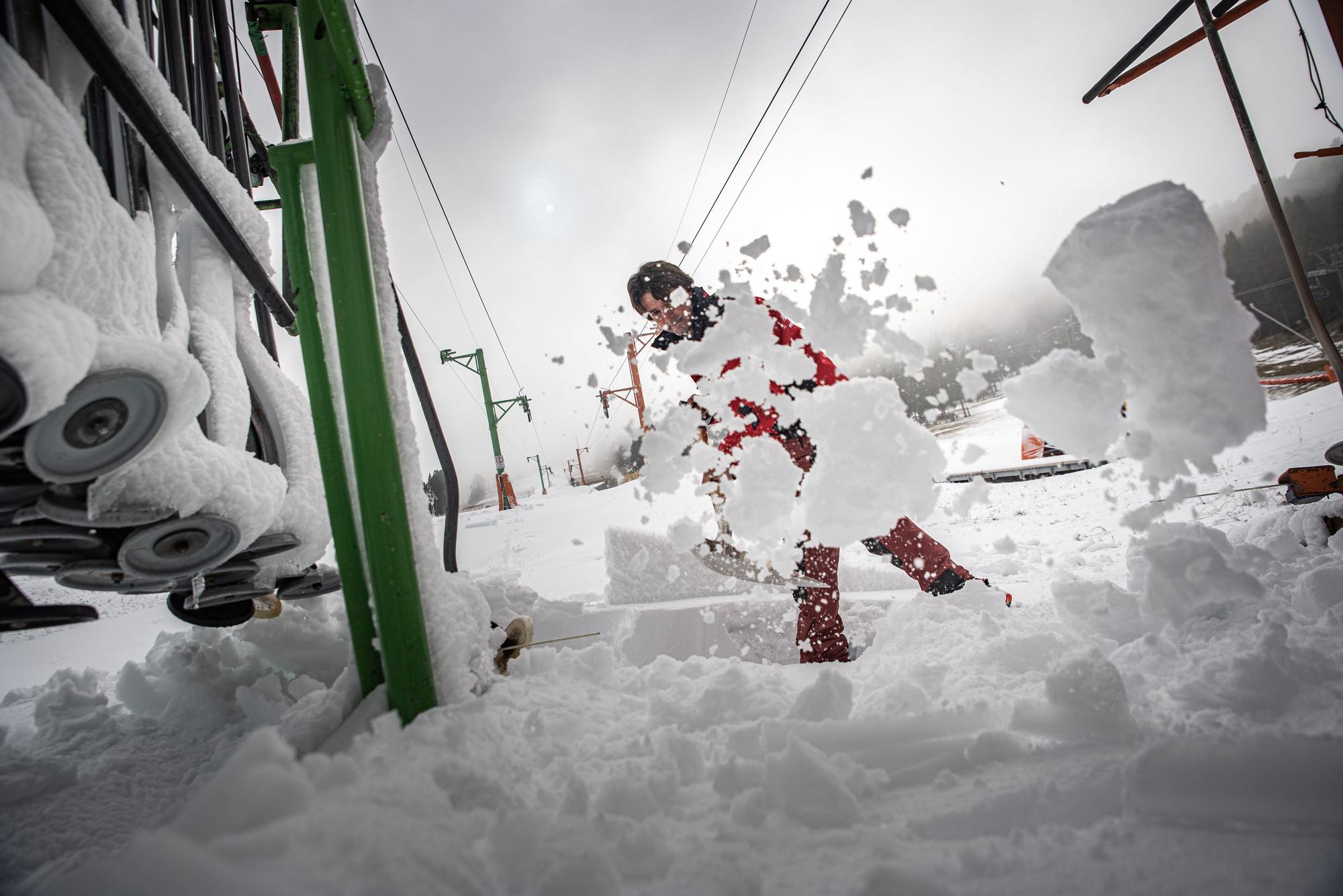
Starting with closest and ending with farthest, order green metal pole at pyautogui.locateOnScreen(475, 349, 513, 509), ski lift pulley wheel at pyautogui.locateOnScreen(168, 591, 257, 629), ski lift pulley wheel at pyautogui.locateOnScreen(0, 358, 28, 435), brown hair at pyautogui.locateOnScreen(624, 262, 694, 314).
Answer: ski lift pulley wheel at pyautogui.locateOnScreen(0, 358, 28, 435) → ski lift pulley wheel at pyautogui.locateOnScreen(168, 591, 257, 629) → brown hair at pyautogui.locateOnScreen(624, 262, 694, 314) → green metal pole at pyautogui.locateOnScreen(475, 349, 513, 509)

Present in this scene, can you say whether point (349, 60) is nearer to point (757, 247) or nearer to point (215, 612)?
point (757, 247)

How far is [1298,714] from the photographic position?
77cm

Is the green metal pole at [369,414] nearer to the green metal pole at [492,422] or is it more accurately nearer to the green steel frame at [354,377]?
the green steel frame at [354,377]

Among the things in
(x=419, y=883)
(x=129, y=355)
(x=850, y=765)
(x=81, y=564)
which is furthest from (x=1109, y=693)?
(x=81, y=564)

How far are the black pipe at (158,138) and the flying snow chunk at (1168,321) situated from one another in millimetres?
1857

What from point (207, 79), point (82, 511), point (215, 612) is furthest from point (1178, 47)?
point (215, 612)

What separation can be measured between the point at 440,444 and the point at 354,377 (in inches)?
24.5

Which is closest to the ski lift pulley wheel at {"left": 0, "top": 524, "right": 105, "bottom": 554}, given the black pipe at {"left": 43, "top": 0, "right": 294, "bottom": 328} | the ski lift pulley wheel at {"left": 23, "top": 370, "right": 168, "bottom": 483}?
the ski lift pulley wheel at {"left": 23, "top": 370, "right": 168, "bottom": 483}

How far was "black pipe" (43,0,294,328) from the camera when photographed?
954 mm

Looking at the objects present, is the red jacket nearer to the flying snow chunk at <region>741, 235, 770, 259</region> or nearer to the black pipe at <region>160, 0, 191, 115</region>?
the flying snow chunk at <region>741, 235, 770, 259</region>

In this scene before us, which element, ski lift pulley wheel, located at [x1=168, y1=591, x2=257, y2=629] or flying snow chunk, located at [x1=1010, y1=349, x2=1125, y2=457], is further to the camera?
ski lift pulley wheel, located at [x1=168, y1=591, x2=257, y2=629]

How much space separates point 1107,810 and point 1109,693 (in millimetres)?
226

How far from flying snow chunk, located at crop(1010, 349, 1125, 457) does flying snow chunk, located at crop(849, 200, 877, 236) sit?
0.54 m

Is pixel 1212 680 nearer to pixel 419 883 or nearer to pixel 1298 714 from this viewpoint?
pixel 1298 714
